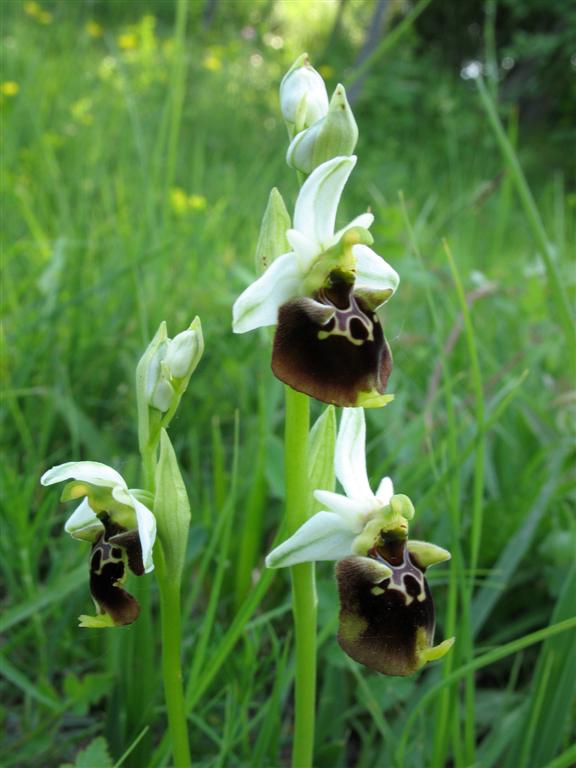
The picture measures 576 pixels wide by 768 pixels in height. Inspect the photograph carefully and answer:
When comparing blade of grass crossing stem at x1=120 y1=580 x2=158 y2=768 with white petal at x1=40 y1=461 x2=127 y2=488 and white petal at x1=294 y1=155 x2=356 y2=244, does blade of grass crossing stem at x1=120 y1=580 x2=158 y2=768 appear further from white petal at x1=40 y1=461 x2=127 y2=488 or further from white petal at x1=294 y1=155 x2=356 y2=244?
white petal at x1=294 y1=155 x2=356 y2=244

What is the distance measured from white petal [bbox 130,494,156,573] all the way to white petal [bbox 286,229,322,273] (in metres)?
0.34

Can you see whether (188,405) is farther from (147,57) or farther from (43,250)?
(147,57)

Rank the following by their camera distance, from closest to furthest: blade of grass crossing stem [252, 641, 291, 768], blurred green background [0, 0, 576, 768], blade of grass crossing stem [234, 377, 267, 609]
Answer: blade of grass crossing stem [252, 641, 291, 768], blurred green background [0, 0, 576, 768], blade of grass crossing stem [234, 377, 267, 609]

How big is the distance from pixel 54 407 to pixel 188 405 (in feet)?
1.09

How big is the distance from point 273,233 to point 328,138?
0.44 ft

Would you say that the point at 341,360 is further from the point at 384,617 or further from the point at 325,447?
the point at 384,617

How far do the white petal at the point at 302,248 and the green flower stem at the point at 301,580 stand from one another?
0.16m

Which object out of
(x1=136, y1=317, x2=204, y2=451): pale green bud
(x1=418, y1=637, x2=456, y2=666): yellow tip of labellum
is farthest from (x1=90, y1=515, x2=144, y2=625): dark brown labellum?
(x1=418, y1=637, x2=456, y2=666): yellow tip of labellum

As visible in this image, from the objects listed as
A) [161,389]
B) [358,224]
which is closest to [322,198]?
[358,224]

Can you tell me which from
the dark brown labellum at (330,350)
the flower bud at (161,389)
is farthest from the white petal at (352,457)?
the flower bud at (161,389)

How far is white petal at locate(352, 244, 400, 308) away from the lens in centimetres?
108

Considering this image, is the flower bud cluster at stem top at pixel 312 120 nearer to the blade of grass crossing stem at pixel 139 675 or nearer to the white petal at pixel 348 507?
the white petal at pixel 348 507

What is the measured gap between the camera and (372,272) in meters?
1.10

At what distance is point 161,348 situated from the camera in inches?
40.9
